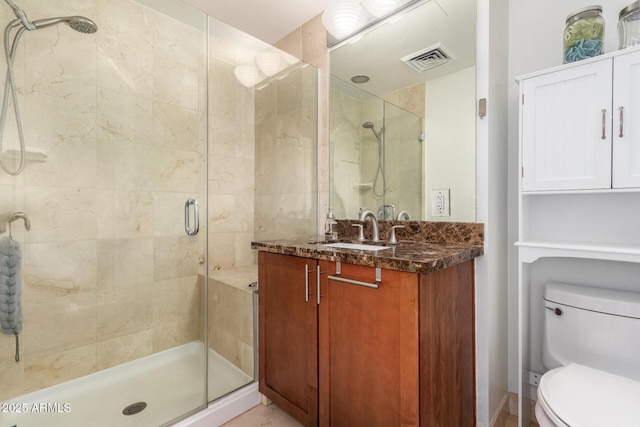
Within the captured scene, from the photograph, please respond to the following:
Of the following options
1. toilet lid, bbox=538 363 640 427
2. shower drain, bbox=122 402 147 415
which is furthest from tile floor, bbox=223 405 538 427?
toilet lid, bbox=538 363 640 427

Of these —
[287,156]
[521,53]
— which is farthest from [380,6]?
[287,156]

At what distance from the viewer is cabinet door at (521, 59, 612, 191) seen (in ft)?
3.70

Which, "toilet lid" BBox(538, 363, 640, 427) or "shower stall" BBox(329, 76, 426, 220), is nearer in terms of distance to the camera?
"toilet lid" BBox(538, 363, 640, 427)

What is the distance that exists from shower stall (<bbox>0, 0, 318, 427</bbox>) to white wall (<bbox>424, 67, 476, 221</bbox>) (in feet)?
2.78

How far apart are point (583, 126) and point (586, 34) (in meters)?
0.37

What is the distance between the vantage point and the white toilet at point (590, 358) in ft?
2.93

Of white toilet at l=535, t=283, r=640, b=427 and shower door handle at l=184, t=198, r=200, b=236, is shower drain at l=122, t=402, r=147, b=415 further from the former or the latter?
white toilet at l=535, t=283, r=640, b=427

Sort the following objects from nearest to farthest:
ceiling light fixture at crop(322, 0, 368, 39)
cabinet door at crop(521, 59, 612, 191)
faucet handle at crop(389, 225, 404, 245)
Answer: cabinet door at crop(521, 59, 612, 191)
faucet handle at crop(389, 225, 404, 245)
ceiling light fixture at crop(322, 0, 368, 39)

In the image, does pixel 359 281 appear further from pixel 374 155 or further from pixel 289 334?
pixel 374 155

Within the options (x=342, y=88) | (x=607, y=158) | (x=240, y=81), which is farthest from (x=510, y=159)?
(x=240, y=81)

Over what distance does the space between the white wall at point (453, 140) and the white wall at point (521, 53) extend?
0.31 metres

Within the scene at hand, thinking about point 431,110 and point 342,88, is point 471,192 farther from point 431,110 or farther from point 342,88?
point 342,88

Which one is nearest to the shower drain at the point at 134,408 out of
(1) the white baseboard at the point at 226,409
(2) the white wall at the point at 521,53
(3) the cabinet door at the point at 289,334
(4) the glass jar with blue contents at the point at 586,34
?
(1) the white baseboard at the point at 226,409

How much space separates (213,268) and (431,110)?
5.90 ft
